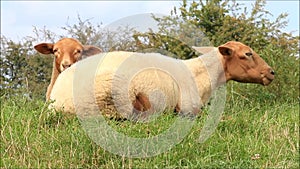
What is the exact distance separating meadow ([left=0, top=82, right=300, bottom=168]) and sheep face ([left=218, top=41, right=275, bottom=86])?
158cm

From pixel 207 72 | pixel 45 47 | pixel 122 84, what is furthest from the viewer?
pixel 45 47

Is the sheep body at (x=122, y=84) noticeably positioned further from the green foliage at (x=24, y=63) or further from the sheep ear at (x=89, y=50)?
the green foliage at (x=24, y=63)

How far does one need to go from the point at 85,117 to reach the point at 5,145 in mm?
1204

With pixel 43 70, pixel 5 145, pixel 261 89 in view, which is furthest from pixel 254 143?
pixel 43 70

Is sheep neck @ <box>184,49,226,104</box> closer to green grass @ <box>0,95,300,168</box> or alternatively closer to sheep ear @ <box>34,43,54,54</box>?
green grass @ <box>0,95,300,168</box>

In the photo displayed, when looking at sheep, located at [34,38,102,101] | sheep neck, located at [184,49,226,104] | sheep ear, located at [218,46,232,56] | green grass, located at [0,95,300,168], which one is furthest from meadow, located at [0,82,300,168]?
sheep, located at [34,38,102,101]

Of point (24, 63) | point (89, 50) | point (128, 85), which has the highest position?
point (128, 85)

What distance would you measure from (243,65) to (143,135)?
3317 mm

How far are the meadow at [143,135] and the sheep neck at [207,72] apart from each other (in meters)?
0.98

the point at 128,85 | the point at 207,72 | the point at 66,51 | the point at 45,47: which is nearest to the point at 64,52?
the point at 66,51

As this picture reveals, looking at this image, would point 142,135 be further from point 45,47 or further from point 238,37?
point 238,37

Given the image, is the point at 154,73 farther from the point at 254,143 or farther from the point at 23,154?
the point at 23,154

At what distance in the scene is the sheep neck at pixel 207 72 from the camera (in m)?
7.68

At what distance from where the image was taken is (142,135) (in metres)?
5.43
